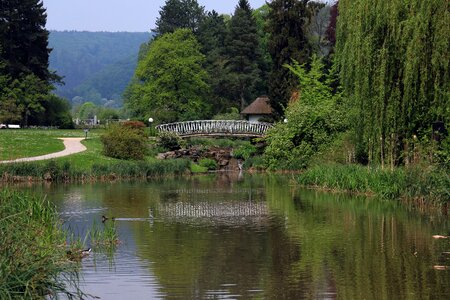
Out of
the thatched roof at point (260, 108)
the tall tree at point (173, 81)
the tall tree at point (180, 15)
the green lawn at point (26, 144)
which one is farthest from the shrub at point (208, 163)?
the tall tree at point (180, 15)

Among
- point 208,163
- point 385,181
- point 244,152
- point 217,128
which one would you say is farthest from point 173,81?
point 385,181

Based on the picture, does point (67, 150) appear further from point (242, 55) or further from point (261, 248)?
point (242, 55)

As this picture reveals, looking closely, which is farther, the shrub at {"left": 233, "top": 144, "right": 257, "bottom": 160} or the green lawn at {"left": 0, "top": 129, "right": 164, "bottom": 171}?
the shrub at {"left": 233, "top": 144, "right": 257, "bottom": 160}

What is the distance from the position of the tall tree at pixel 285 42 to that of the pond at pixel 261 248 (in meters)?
29.1

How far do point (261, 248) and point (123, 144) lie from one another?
110 ft

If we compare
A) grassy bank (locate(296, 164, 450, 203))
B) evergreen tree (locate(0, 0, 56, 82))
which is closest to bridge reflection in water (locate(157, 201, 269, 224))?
grassy bank (locate(296, 164, 450, 203))

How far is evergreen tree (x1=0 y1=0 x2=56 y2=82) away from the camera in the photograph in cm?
7419

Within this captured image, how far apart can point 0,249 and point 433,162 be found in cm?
2192

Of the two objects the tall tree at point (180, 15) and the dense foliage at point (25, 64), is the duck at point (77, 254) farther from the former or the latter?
the tall tree at point (180, 15)

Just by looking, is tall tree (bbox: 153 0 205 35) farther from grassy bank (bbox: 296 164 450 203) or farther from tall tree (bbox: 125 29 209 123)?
grassy bank (bbox: 296 164 450 203)

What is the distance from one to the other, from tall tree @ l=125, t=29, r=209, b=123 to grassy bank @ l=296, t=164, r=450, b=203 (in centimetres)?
3499

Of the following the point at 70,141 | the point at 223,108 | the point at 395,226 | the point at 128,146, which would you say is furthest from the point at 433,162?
the point at 223,108

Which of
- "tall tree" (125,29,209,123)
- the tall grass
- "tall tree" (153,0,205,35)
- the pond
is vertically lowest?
the pond

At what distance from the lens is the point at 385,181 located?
34031 millimetres
